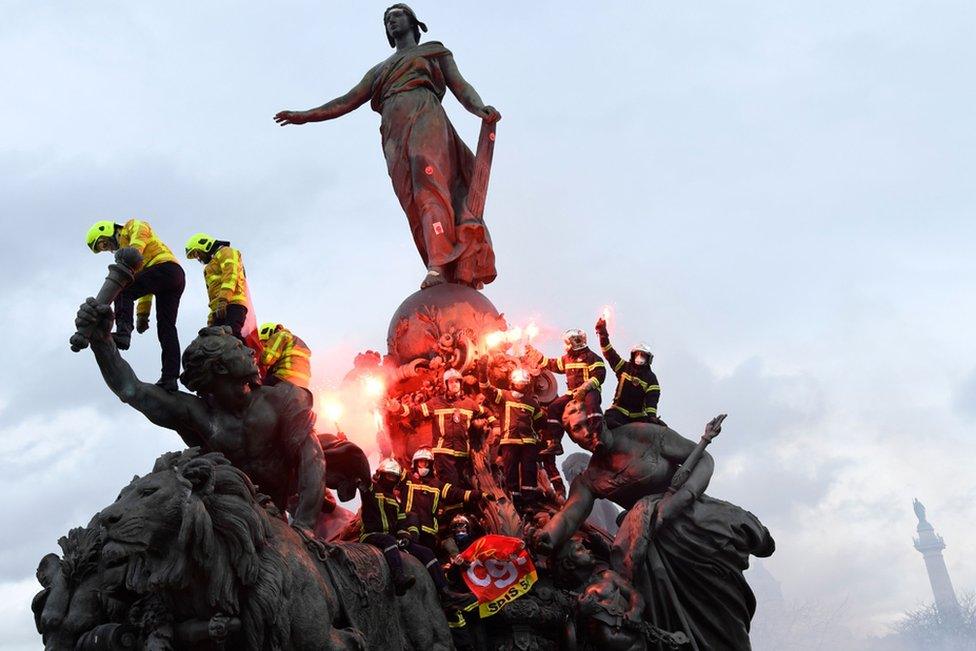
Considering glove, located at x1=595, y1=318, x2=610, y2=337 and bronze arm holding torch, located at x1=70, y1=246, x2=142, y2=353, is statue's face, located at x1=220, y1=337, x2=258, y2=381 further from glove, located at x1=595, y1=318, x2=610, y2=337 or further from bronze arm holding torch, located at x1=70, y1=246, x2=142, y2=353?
glove, located at x1=595, y1=318, x2=610, y2=337

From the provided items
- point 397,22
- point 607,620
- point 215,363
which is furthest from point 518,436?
point 397,22

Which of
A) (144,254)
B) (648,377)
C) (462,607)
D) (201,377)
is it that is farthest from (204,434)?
(648,377)

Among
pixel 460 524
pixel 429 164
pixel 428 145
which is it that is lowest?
pixel 460 524

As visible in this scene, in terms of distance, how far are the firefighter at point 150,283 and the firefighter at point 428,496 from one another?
8.57 ft

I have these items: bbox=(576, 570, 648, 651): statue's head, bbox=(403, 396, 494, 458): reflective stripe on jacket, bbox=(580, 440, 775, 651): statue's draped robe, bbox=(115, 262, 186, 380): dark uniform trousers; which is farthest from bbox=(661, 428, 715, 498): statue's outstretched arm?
bbox=(115, 262, 186, 380): dark uniform trousers

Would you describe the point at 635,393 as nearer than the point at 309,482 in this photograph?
No

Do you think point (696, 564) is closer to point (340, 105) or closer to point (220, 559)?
point (220, 559)

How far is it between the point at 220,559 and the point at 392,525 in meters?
3.21

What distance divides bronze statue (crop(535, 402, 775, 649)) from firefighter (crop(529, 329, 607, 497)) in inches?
8.4

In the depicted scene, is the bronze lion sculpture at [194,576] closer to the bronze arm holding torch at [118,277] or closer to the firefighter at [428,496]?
the bronze arm holding torch at [118,277]

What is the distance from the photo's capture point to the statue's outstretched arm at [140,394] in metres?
10.0

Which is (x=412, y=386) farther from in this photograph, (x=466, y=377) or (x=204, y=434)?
(x=204, y=434)

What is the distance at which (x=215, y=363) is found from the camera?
989cm

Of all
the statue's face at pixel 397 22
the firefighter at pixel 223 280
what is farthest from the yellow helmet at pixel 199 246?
the statue's face at pixel 397 22
